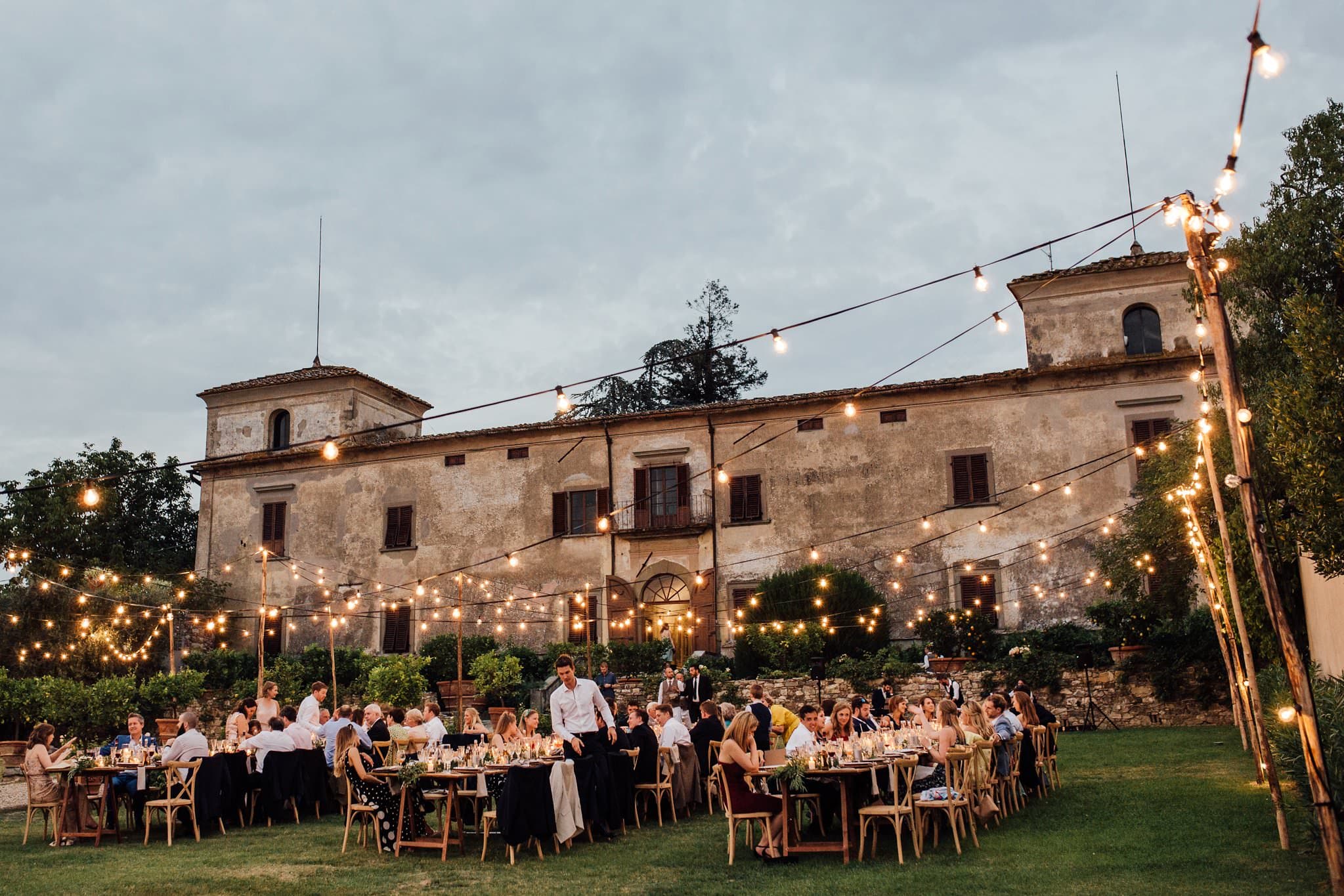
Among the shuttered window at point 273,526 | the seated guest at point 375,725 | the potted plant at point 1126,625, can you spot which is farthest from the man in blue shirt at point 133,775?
the shuttered window at point 273,526

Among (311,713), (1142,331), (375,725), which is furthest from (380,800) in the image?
(1142,331)

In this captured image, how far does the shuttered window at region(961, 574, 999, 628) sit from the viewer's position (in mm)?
22938

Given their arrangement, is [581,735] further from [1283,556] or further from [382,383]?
[382,383]

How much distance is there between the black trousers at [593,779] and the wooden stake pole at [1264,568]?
528cm

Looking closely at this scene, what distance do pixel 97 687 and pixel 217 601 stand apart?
9405 mm

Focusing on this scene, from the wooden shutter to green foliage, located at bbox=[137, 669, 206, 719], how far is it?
376 inches

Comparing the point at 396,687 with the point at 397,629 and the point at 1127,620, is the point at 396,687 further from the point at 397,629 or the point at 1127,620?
the point at 1127,620

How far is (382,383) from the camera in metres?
30.8

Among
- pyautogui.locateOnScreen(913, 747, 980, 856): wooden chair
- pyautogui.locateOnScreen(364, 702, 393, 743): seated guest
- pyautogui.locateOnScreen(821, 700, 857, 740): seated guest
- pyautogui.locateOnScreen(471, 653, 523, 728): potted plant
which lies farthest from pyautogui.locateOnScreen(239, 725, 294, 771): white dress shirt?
pyautogui.locateOnScreen(471, 653, 523, 728): potted plant

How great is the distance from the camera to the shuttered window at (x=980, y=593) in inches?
903

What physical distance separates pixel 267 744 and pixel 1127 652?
548 inches

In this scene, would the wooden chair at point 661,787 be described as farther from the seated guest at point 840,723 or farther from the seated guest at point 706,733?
the seated guest at point 840,723

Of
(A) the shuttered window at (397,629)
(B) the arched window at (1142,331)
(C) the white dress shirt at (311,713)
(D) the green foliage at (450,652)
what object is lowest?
(C) the white dress shirt at (311,713)

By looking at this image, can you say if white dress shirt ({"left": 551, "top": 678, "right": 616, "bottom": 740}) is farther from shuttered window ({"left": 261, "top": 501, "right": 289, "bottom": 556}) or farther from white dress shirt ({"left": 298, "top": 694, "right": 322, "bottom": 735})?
shuttered window ({"left": 261, "top": 501, "right": 289, "bottom": 556})
